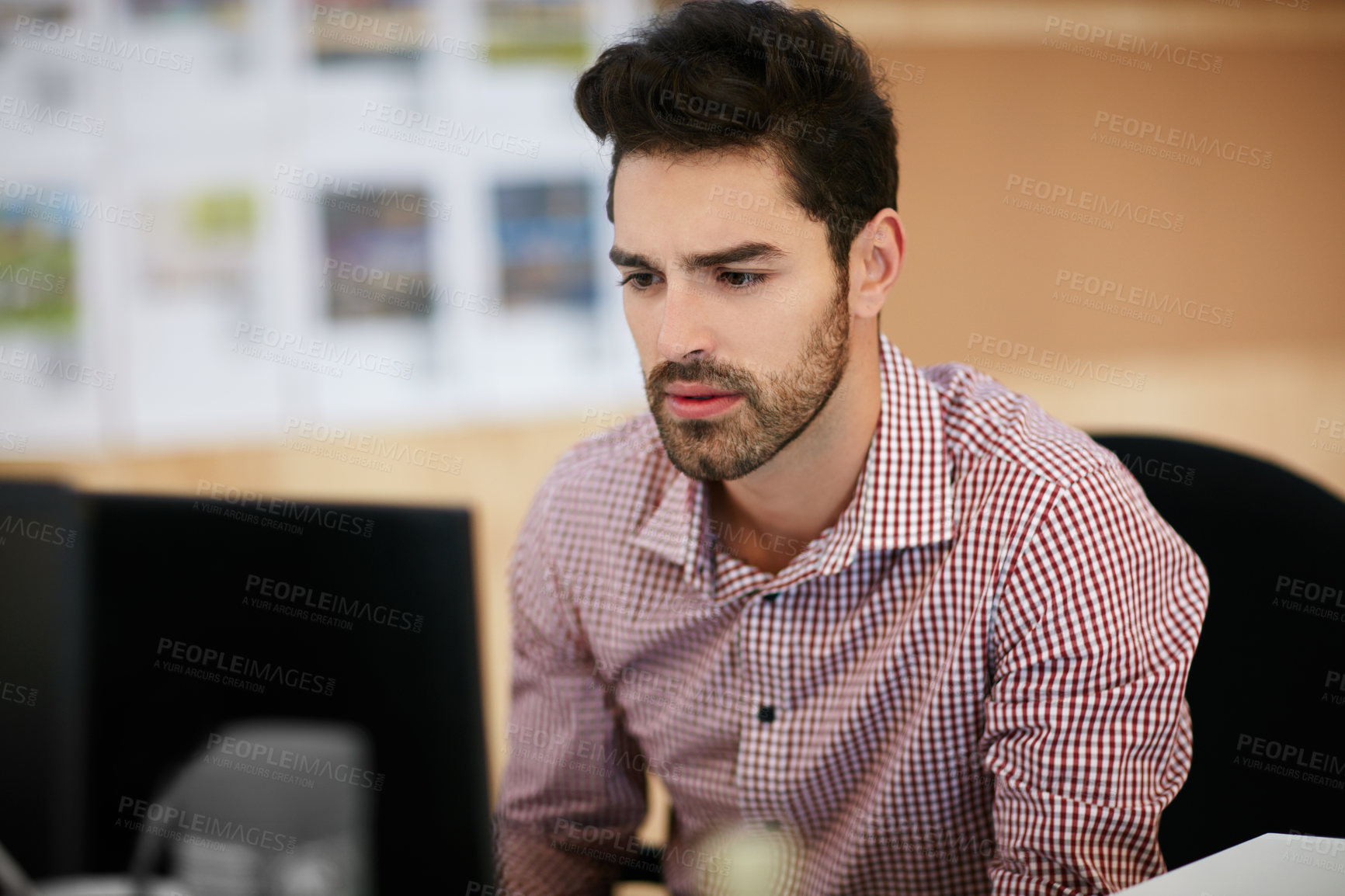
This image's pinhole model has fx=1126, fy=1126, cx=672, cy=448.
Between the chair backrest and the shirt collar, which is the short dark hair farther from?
the chair backrest

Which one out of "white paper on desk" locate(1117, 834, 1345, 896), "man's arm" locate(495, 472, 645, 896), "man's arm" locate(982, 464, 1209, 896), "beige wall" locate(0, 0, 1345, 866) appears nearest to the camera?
"white paper on desk" locate(1117, 834, 1345, 896)

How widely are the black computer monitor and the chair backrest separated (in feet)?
2.39

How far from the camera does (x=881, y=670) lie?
1133 mm

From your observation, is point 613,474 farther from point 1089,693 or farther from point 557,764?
point 1089,693

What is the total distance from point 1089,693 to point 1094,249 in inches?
95.5

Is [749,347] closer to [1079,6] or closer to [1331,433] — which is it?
[1079,6]

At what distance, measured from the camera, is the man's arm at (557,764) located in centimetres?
130

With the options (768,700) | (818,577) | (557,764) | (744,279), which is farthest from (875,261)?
(557,764)

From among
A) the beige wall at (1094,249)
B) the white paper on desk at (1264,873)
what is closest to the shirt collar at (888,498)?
the white paper on desk at (1264,873)

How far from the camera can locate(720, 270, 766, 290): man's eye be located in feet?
3.71

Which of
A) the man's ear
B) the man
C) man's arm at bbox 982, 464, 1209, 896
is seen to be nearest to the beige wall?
the man

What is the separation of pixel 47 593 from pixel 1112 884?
93cm

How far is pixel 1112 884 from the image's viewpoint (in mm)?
1013

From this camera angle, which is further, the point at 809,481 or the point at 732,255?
the point at 809,481
